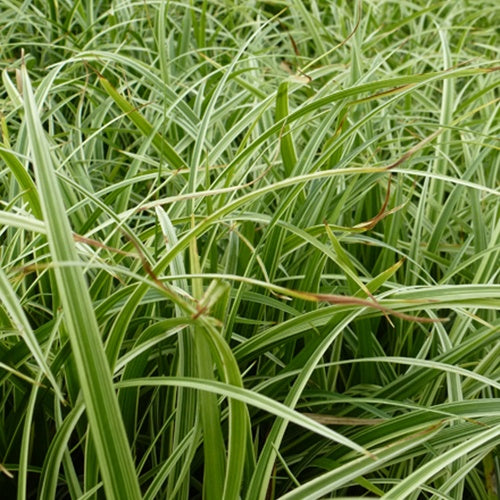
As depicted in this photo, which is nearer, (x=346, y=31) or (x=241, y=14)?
(x=346, y=31)

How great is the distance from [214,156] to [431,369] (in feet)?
1.57

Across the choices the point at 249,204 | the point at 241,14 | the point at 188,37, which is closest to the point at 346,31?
the point at 241,14

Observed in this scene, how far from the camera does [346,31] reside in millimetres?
2066

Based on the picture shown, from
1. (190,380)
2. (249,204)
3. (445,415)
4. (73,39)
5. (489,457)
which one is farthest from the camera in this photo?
(73,39)

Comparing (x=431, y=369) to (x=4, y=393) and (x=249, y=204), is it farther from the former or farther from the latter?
(x=4, y=393)

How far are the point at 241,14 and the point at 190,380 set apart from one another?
1.71 m

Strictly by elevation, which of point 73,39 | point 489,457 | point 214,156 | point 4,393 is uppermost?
point 73,39

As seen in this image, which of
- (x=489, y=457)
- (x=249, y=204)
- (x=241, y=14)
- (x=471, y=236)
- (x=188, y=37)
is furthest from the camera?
(x=241, y=14)

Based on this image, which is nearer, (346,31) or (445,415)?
(445,415)

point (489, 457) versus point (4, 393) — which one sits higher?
point (4, 393)

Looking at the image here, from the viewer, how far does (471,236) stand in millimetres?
1279

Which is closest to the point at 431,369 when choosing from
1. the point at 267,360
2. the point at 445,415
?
the point at 445,415

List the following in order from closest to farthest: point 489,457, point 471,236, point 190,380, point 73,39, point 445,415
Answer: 1. point 190,380
2. point 445,415
3. point 489,457
4. point 471,236
5. point 73,39

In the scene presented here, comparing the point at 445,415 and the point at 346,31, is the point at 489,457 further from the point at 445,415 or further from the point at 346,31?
the point at 346,31
